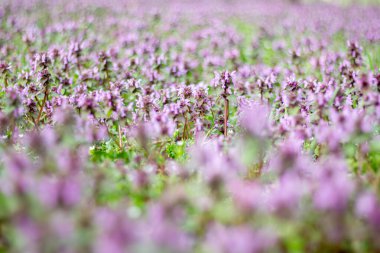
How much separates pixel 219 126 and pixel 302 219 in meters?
2.53

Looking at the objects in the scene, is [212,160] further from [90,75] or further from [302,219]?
[90,75]

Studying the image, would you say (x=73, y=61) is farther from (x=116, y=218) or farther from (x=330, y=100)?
(x=116, y=218)

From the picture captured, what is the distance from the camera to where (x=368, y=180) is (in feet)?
10.0

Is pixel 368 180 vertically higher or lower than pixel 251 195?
lower

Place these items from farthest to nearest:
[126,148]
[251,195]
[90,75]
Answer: [90,75]
[126,148]
[251,195]

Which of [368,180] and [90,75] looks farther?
[90,75]

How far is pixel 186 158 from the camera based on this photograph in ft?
13.5

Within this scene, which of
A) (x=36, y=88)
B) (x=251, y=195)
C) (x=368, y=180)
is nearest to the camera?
(x=251, y=195)

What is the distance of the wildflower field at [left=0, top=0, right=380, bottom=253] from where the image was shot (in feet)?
6.55

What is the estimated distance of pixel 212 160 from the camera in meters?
2.55

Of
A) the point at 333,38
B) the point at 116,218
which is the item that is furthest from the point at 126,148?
the point at 333,38

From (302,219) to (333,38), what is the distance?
A: 905cm

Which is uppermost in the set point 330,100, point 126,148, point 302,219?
point 330,100

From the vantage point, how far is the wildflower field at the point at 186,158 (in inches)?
78.6
